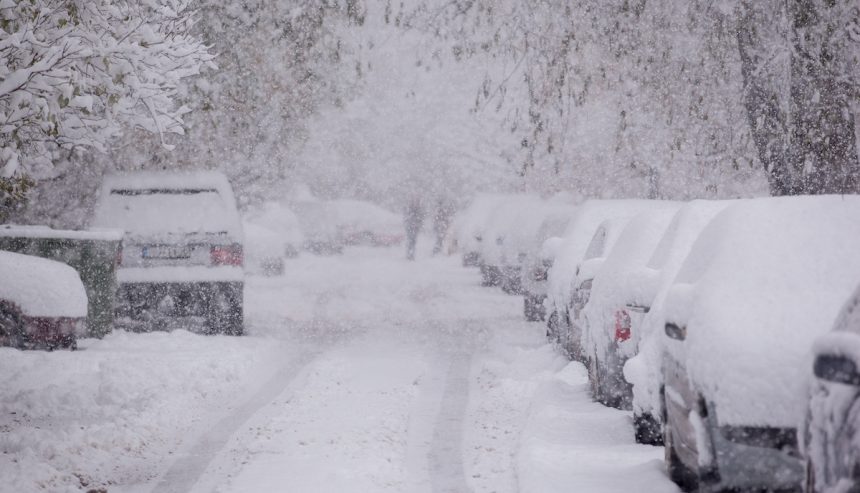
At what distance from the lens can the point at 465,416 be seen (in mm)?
9875

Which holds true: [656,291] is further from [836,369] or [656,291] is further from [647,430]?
[836,369]

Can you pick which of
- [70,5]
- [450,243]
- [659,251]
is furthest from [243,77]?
[450,243]

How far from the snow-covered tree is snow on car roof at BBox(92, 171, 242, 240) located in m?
4.18

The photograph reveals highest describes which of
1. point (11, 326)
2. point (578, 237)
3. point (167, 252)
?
point (578, 237)

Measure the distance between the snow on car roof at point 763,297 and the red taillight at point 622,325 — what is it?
1685 mm

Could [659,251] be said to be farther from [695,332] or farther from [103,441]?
[103,441]

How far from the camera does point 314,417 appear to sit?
9.57 metres

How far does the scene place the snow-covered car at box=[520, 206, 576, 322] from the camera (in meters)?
14.9

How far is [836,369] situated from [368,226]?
48.4 metres

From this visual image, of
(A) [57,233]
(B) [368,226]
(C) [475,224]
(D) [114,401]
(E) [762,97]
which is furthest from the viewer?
(B) [368,226]

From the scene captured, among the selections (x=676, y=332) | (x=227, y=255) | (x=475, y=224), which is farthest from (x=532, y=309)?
(x=475, y=224)

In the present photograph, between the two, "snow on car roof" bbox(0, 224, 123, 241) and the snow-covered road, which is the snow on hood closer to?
the snow-covered road

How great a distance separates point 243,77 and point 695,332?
13023mm

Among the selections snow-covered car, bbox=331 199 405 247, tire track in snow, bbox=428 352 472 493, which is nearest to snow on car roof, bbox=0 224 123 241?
tire track in snow, bbox=428 352 472 493
